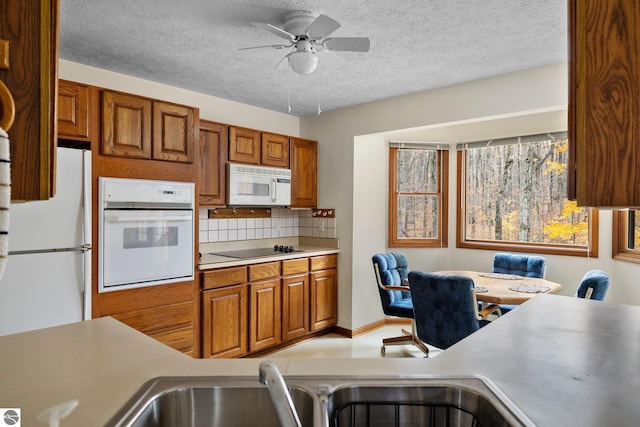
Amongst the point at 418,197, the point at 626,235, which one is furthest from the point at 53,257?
the point at 626,235

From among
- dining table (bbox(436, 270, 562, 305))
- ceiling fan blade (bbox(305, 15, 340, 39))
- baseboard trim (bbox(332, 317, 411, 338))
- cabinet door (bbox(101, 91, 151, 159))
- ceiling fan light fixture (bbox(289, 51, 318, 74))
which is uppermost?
ceiling fan blade (bbox(305, 15, 340, 39))

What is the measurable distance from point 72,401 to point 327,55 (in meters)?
2.50

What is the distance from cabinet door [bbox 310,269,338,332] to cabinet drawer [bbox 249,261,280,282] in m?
0.49

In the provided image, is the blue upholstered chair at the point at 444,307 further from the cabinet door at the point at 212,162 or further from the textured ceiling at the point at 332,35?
the cabinet door at the point at 212,162

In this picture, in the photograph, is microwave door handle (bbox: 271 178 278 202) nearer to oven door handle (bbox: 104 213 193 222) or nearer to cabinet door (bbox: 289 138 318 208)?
cabinet door (bbox: 289 138 318 208)

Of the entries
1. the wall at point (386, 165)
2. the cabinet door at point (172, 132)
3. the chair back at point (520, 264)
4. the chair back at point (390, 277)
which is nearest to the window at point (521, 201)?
the wall at point (386, 165)

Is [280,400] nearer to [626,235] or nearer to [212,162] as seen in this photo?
[212,162]

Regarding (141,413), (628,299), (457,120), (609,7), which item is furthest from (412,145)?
(141,413)

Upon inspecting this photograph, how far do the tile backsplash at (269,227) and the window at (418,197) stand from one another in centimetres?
86

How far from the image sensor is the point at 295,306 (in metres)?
3.73

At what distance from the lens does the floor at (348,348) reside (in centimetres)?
350

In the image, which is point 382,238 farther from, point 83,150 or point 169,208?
point 83,150

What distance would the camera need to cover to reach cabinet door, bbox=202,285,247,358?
3.01 m

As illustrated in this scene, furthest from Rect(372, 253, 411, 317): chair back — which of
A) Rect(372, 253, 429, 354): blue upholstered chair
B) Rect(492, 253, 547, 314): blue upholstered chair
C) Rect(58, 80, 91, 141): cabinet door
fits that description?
Rect(58, 80, 91, 141): cabinet door
